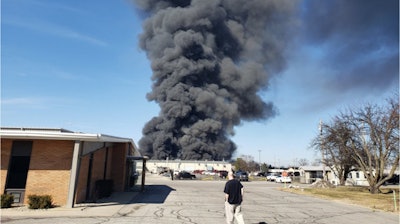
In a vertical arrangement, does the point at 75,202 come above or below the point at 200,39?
below

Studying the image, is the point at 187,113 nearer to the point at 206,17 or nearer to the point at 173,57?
the point at 173,57

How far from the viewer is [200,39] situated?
72750mm

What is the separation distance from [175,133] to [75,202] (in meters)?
61.4

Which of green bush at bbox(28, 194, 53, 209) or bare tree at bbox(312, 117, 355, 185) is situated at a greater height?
bare tree at bbox(312, 117, 355, 185)

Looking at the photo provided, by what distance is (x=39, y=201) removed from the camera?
11398 millimetres

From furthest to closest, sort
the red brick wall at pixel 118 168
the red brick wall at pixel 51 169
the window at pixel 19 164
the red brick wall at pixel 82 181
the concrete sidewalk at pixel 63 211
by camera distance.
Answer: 1. the red brick wall at pixel 118 168
2. the red brick wall at pixel 82 181
3. the window at pixel 19 164
4. the red brick wall at pixel 51 169
5. the concrete sidewalk at pixel 63 211

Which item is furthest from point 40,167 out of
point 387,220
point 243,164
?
point 243,164

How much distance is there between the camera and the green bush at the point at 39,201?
445 inches

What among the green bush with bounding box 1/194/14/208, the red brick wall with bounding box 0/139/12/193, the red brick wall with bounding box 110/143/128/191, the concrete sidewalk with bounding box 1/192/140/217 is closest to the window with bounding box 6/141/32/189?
the red brick wall with bounding box 0/139/12/193

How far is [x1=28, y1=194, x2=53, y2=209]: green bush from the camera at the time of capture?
37.1 ft

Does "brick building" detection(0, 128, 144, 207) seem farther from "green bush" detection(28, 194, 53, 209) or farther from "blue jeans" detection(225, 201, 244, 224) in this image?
"blue jeans" detection(225, 201, 244, 224)

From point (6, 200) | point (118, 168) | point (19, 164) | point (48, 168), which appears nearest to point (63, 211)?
point (6, 200)

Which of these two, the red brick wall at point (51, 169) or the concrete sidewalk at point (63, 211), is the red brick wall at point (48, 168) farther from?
the concrete sidewalk at point (63, 211)

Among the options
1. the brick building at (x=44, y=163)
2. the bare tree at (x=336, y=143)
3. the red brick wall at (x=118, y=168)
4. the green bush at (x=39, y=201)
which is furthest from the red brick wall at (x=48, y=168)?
the bare tree at (x=336, y=143)
